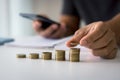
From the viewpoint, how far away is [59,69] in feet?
2.13

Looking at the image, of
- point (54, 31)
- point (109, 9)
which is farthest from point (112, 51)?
point (109, 9)

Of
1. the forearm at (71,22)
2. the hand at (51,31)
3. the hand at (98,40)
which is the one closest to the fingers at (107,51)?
the hand at (98,40)

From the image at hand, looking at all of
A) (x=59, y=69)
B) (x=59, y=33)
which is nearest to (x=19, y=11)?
(x=59, y=33)

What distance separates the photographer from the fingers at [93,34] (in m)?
0.73

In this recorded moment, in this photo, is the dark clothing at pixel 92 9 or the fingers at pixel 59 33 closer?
the fingers at pixel 59 33

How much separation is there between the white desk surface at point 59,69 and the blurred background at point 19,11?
185 centimetres

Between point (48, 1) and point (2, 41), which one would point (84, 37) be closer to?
point (2, 41)

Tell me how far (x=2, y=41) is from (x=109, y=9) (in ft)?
2.88

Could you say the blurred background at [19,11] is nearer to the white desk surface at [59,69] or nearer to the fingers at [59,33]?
the fingers at [59,33]

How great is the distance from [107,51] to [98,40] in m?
0.04

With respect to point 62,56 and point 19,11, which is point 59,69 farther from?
point 19,11

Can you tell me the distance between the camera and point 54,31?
1394mm

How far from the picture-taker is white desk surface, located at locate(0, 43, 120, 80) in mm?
572

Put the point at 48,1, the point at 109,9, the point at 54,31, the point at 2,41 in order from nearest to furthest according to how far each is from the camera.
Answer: the point at 2,41 → the point at 54,31 → the point at 109,9 → the point at 48,1
